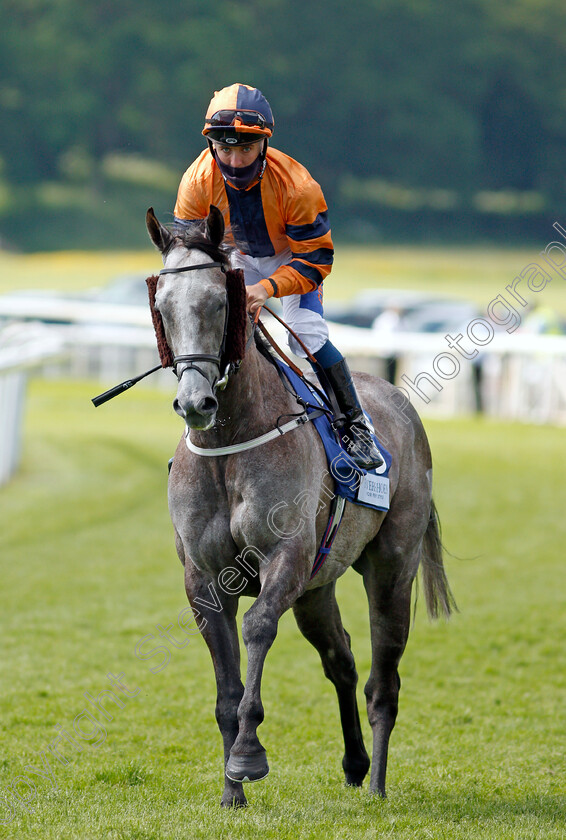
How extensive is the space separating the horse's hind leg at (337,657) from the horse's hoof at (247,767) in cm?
111

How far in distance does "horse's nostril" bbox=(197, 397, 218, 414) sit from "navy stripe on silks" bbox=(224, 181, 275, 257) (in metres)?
0.91

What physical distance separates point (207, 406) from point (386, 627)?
5.62 ft

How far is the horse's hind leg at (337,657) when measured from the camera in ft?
15.3

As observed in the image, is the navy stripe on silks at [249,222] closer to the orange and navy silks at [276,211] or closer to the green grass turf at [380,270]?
the orange and navy silks at [276,211]

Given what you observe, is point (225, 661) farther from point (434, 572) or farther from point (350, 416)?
point (434, 572)

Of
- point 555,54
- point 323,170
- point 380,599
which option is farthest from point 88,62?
point 380,599

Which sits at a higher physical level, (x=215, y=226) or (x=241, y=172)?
(x=241, y=172)

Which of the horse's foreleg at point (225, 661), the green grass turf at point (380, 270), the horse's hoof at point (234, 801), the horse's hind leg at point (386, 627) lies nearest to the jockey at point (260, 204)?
→ the horse's hind leg at point (386, 627)

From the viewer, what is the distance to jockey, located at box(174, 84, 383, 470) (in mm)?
3867

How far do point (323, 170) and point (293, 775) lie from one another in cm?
4362

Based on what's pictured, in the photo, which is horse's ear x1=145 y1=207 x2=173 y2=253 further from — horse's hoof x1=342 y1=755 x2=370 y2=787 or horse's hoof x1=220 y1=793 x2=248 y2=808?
horse's hoof x1=342 y1=755 x2=370 y2=787

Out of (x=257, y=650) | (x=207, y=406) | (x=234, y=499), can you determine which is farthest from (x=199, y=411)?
(x=257, y=650)

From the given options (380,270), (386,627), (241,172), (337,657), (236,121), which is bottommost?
(380,270)

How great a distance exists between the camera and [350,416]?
4.36m
